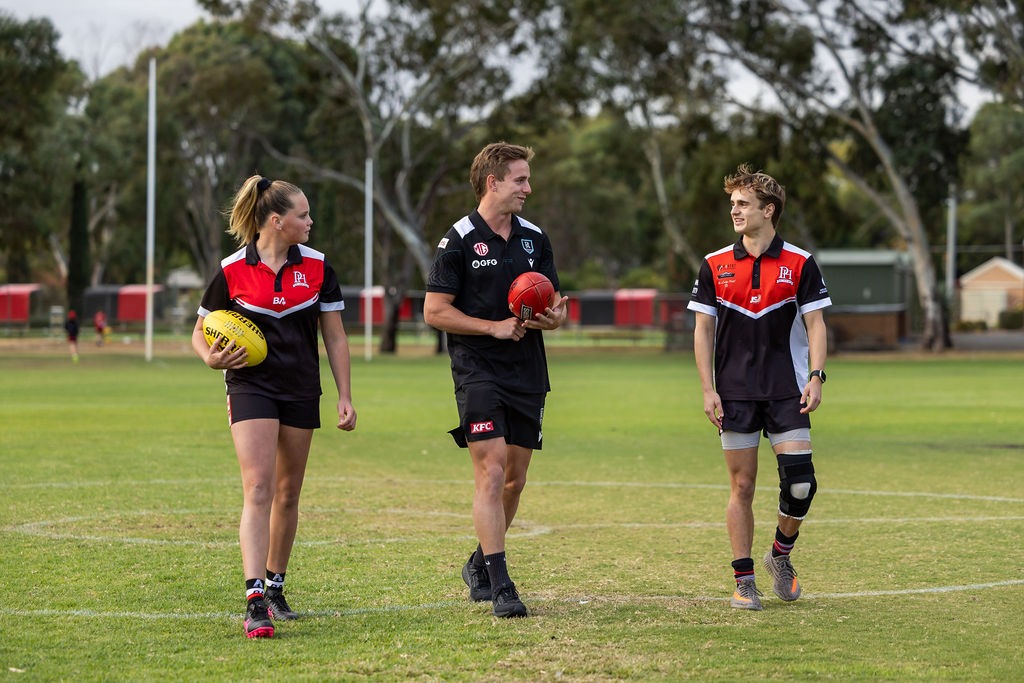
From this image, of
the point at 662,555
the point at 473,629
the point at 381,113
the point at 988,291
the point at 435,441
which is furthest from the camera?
the point at 988,291

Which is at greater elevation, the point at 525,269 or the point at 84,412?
the point at 525,269

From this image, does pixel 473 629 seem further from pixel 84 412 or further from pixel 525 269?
pixel 84 412

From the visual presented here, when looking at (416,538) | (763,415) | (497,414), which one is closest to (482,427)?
(497,414)

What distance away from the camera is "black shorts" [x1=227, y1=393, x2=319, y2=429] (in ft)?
21.3

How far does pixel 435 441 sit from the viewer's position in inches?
704

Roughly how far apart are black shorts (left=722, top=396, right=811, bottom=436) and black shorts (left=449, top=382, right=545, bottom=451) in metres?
1.06

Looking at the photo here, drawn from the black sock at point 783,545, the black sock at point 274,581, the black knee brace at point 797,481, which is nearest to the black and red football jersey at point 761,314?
the black knee brace at point 797,481

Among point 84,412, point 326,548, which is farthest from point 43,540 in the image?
point 84,412

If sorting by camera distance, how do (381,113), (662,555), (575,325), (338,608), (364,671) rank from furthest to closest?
(575,325), (381,113), (662,555), (338,608), (364,671)

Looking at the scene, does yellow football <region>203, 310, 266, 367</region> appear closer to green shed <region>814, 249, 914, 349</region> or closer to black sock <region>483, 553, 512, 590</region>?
black sock <region>483, 553, 512, 590</region>

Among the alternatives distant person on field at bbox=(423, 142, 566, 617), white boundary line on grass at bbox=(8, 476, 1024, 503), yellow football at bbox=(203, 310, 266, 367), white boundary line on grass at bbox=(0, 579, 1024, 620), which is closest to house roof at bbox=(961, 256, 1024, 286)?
white boundary line on grass at bbox=(8, 476, 1024, 503)

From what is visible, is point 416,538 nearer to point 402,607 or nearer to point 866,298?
point 402,607

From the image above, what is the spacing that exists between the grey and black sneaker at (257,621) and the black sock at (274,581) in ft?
1.52

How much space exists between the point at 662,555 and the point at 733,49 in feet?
142
